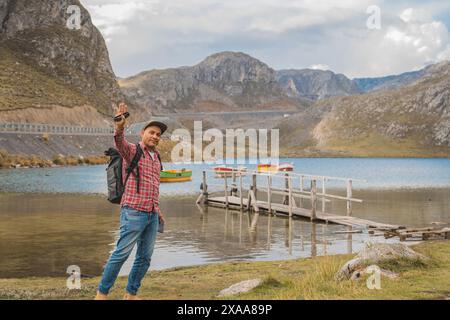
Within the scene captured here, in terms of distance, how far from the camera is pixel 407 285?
12.2 metres

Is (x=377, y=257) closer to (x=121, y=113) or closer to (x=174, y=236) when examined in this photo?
(x=121, y=113)

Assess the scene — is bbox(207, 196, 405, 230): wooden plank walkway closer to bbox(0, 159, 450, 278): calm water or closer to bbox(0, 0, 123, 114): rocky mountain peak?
bbox(0, 159, 450, 278): calm water

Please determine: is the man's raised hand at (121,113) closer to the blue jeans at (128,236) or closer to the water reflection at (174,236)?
the blue jeans at (128,236)

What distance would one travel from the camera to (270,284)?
12.8 meters

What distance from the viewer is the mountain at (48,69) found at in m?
142

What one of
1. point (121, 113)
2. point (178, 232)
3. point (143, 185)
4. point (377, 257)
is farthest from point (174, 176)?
point (121, 113)

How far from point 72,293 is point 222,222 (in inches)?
869

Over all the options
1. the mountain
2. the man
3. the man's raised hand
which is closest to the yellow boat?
the man

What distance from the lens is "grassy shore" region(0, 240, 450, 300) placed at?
11276mm

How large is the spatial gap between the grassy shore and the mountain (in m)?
119

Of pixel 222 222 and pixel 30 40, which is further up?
pixel 30 40
